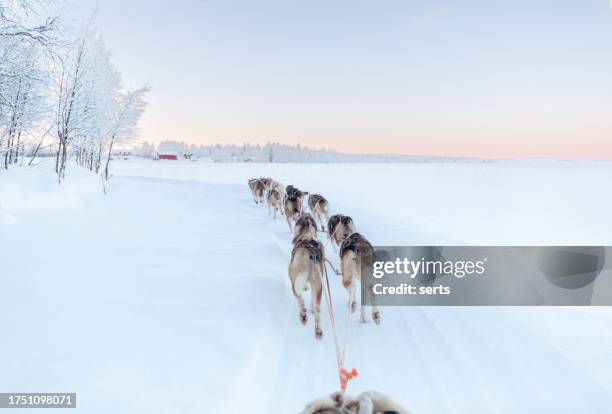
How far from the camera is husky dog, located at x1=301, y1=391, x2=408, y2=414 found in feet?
5.70

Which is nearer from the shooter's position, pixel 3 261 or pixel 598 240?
pixel 3 261

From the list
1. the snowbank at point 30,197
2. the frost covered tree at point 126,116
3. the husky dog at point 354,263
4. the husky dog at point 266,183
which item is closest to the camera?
the husky dog at point 354,263

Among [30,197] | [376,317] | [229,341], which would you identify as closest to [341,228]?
[376,317]

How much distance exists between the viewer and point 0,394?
2.88 m

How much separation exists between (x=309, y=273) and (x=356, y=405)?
290 cm

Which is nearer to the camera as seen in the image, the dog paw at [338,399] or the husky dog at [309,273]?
the dog paw at [338,399]

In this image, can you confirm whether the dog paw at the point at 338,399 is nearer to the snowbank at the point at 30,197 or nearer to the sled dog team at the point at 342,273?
the sled dog team at the point at 342,273

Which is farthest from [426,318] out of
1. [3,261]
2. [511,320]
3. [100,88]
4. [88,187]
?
[100,88]

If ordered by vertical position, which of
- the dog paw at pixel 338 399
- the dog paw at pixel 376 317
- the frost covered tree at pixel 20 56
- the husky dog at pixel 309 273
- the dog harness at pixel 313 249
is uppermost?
the frost covered tree at pixel 20 56

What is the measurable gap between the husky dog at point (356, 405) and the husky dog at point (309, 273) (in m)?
2.73

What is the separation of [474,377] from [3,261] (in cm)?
665

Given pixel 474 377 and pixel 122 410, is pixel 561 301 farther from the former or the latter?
pixel 122 410

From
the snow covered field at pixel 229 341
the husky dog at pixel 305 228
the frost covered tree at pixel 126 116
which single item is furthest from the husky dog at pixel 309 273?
the frost covered tree at pixel 126 116

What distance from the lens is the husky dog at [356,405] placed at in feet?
5.70
